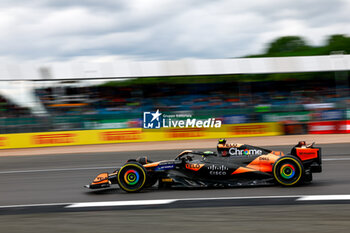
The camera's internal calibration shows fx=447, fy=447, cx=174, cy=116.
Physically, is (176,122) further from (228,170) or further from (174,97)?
A: (228,170)

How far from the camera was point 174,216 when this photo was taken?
6.46 meters

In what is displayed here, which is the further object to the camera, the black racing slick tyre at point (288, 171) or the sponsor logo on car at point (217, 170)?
the sponsor logo on car at point (217, 170)

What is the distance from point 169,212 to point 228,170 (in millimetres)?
1813

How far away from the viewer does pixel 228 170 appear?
8.13 m

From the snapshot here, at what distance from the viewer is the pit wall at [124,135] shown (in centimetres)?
2014

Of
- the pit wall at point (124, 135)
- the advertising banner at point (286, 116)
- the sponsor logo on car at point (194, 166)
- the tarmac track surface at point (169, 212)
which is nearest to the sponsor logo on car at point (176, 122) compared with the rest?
the pit wall at point (124, 135)

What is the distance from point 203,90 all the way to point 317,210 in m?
18.0

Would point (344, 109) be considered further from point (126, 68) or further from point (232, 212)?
point (232, 212)

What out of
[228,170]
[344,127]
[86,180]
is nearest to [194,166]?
[228,170]

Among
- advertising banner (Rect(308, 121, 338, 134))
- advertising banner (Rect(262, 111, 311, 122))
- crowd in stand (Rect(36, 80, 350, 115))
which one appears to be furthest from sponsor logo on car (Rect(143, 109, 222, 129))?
advertising banner (Rect(308, 121, 338, 134))

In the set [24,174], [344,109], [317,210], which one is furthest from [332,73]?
[317,210]

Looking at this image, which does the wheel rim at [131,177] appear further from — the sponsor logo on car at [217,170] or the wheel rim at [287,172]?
the wheel rim at [287,172]

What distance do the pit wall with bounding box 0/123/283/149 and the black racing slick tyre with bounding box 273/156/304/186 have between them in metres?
12.2

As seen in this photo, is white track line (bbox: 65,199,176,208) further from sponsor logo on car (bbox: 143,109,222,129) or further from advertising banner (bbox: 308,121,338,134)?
advertising banner (bbox: 308,121,338,134)
